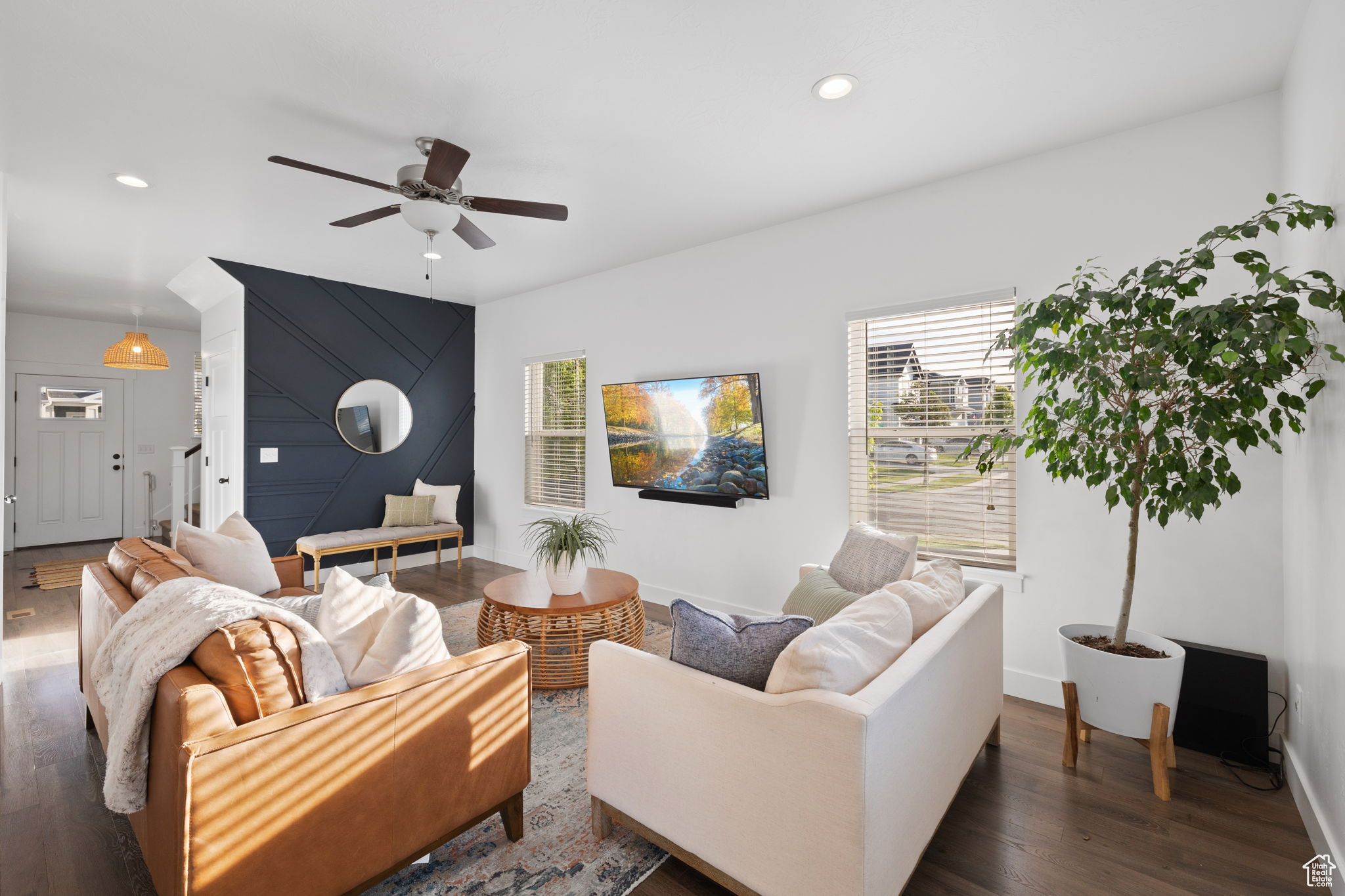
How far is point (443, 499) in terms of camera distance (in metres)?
5.83

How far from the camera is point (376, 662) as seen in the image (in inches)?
64.0

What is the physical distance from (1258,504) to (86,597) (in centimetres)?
482

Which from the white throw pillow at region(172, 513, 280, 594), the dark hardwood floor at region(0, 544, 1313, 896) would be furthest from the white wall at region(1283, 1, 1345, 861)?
the white throw pillow at region(172, 513, 280, 594)

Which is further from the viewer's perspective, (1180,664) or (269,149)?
(269,149)

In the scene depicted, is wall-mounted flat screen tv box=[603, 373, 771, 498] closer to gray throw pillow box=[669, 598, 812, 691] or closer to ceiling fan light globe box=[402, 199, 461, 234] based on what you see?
ceiling fan light globe box=[402, 199, 461, 234]

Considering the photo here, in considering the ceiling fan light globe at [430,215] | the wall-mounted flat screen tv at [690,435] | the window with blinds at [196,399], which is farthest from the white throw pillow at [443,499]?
the window with blinds at [196,399]

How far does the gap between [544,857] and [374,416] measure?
15.5 feet

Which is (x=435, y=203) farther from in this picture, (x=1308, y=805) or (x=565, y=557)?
(x=1308, y=805)

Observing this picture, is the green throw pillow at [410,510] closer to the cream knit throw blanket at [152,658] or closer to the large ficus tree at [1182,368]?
Answer: the cream knit throw blanket at [152,658]

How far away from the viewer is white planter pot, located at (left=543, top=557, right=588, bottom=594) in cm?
315

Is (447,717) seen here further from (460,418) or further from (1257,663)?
(460,418)

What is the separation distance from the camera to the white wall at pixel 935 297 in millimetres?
2521

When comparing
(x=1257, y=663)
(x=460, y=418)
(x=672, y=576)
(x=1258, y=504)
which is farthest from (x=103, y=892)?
(x=460, y=418)

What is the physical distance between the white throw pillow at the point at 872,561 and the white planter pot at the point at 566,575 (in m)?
1.27
